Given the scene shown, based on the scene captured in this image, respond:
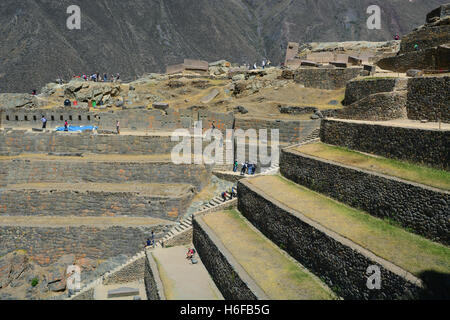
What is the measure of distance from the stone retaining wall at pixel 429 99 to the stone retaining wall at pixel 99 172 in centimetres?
1059

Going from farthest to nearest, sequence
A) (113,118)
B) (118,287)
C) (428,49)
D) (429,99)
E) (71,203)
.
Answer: (113,118)
(71,203)
(428,49)
(118,287)
(429,99)

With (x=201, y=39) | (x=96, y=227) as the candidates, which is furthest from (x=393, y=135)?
(x=201, y=39)

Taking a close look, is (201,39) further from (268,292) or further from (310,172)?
(268,292)

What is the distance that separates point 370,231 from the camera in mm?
10328

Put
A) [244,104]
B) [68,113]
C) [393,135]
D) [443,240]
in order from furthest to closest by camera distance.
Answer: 1. [244,104]
2. [68,113]
3. [393,135]
4. [443,240]

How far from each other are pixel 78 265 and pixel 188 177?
22.4 feet

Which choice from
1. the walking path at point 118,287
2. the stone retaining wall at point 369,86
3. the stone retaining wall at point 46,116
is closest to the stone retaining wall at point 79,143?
A: the stone retaining wall at point 46,116

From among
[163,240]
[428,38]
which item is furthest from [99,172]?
[428,38]

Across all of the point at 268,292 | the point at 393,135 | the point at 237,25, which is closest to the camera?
the point at 268,292

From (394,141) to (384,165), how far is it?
1.04 metres

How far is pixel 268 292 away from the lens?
995cm

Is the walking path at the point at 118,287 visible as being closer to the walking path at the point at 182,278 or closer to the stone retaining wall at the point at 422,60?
the walking path at the point at 182,278

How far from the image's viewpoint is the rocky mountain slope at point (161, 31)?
52156mm

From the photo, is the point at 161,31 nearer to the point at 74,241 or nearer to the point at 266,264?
the point at 74,241
